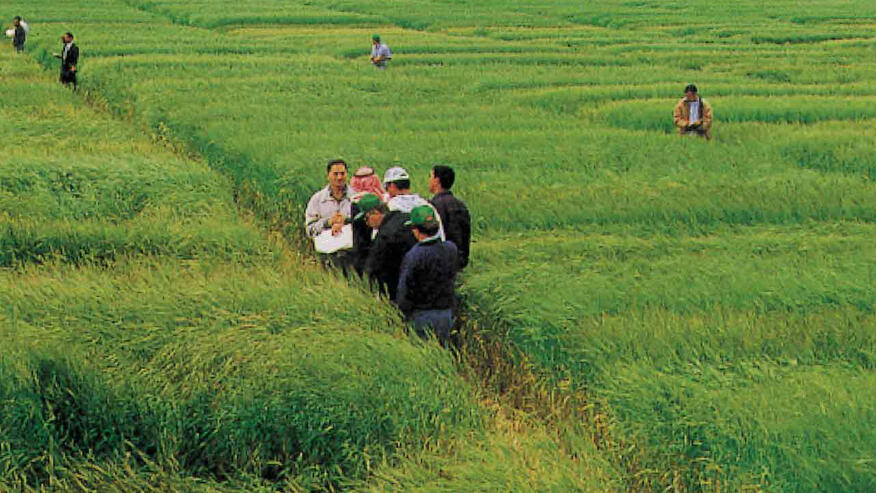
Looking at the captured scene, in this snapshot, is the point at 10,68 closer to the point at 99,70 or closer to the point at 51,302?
the point at 99,70

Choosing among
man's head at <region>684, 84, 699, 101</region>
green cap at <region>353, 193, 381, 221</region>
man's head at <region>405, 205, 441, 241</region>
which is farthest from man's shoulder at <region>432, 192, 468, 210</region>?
man's head at <region>684, 84, 699, 101</region>

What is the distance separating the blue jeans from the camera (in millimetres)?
7617

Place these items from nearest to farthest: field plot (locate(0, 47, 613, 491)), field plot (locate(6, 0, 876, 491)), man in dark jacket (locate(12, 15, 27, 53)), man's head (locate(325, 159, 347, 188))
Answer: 1. field plot (locate(0, 47, 613, 491))
2. field plot (locate(6, 0, 876, 491))
3. man's head (locate(325, 159, 347, 188))
4. man in dark jacket (locate(12, 15, 27, 53))

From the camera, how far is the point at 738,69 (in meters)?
28.4

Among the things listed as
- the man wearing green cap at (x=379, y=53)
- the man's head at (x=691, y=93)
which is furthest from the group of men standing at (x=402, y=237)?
the man wearing green cap at (x=379, y=53)

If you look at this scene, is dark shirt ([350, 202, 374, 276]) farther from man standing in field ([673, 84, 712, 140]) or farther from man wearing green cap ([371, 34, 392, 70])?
man wearing green cap ([371, 34, 392, 70])

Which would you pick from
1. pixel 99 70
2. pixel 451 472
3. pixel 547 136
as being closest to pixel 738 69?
pixel 547 136

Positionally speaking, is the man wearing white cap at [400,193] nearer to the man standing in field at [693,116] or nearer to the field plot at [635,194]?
the field plot at [635,194]

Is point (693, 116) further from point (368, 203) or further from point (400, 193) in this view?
point (368, 203)

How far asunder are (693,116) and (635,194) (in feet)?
16.7

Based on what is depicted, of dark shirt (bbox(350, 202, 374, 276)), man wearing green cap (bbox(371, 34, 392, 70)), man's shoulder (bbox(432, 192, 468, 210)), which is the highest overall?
man wearing green cap (bbox(371, 34, 392, 70))

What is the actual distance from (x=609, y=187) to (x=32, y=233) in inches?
269

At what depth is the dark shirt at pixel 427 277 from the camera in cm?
748

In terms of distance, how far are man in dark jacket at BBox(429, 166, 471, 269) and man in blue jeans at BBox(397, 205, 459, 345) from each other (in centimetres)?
118
